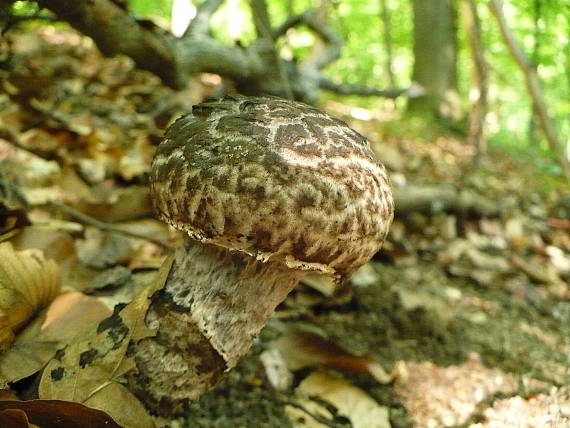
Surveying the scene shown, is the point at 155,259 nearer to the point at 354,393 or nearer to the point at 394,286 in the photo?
the point at 354,393

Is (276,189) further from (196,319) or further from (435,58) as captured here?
(435,58)

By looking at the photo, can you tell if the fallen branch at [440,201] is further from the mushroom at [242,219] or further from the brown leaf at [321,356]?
the mushroom at [242,219]

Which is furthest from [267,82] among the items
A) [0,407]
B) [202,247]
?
[0,407]

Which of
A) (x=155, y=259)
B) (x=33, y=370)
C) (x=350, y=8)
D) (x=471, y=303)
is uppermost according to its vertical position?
(x=33, y=370)

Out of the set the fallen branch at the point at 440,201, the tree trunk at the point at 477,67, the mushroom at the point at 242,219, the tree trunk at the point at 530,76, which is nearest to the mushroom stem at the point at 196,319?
the mushroom at the point at 242,219

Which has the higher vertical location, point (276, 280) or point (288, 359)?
point (276, 280)

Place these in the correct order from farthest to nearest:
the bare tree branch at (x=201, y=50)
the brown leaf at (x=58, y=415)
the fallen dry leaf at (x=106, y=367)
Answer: the bare tree branch at (x=201, y=50)
the fallen dry leaf at (x=106, y=367)
the brown leaf at (x=58, y=415)

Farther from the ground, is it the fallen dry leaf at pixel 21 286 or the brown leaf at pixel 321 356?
the fallen dry leaf at pixel 21 286
